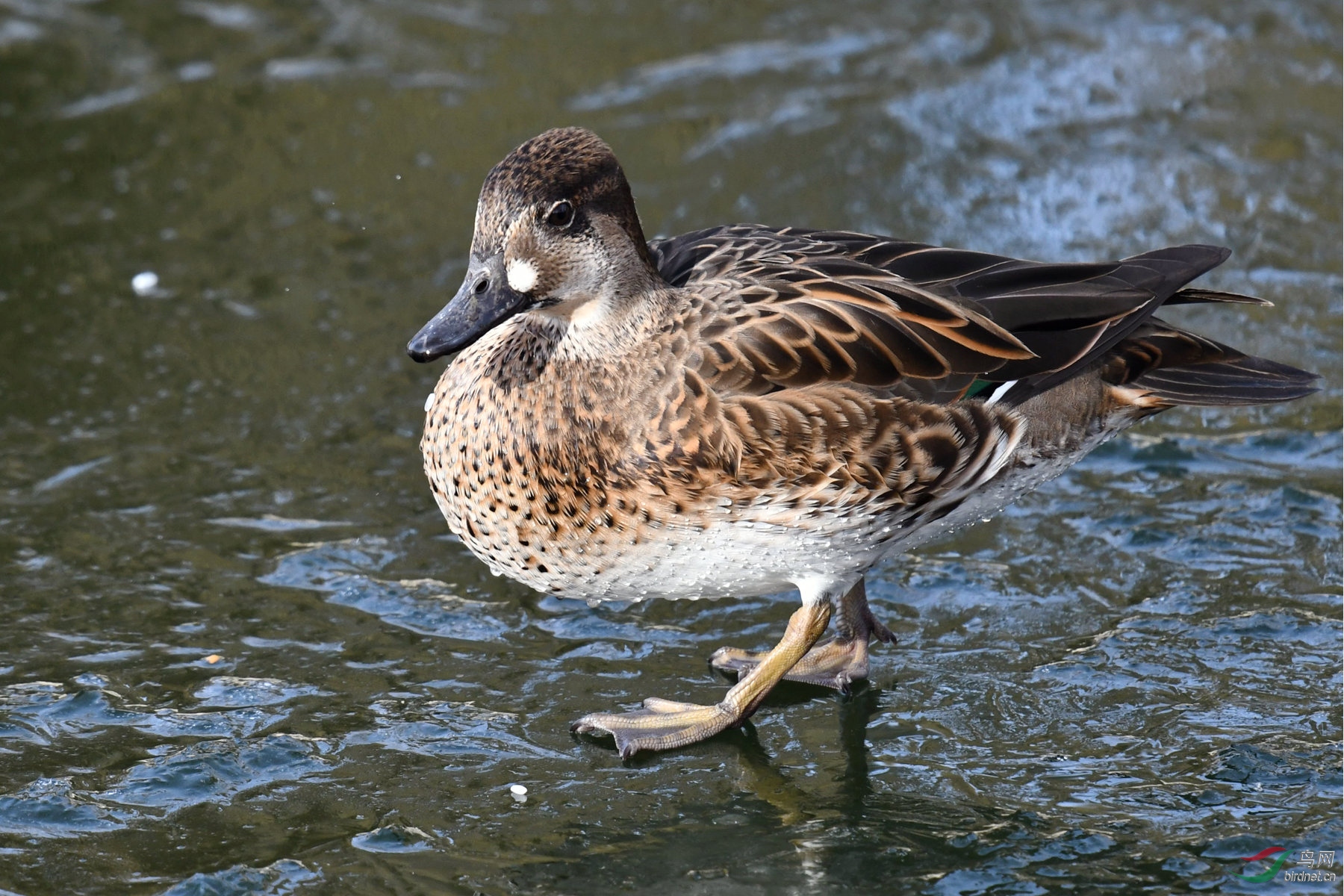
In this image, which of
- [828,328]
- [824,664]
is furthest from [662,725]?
[828,328]

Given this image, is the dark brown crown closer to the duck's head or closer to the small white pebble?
the duck's head

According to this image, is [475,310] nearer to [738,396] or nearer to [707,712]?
[738,396]

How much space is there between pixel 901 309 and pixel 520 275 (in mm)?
1147

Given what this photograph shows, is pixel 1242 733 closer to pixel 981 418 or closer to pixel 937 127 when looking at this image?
pixel 981 418

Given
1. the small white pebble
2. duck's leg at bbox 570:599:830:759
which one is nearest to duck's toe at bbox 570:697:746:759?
duck's leg at bbox 570:599:830:759

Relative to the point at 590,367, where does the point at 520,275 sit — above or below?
above

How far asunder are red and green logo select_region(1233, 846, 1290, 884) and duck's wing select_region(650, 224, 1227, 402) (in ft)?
4.79

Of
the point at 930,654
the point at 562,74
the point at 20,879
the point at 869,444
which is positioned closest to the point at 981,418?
the point at 869,444

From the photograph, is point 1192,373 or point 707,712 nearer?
point 707,712

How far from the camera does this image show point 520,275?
14.2ft

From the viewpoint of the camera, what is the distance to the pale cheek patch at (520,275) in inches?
171

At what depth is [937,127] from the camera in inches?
329

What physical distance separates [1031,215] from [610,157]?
12.7 feet

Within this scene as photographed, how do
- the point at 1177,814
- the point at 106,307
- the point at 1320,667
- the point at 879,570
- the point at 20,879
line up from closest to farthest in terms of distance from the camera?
the point at 20,879 → the point at 1177,814 → the point at 1320,667 → the point at 879,570 → the point at 106,307
